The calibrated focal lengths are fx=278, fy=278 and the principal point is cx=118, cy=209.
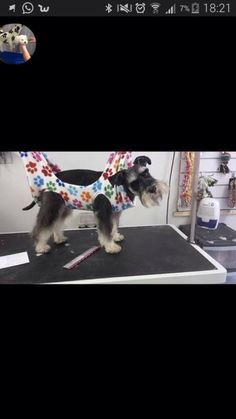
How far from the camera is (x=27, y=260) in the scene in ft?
3.81

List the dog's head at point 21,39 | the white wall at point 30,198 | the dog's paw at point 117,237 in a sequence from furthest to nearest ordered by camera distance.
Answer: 1. the white wall at point 30,198
2. the dog's paw at point 117,237
3. the dog's head at point 21,39

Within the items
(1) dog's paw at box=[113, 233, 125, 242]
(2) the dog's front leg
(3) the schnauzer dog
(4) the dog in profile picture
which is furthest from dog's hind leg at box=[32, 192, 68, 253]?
(4) the dog in profile picture

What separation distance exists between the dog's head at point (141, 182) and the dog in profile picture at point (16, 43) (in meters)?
0.69

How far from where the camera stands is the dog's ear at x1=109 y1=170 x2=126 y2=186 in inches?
41.2

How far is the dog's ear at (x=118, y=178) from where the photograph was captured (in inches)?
41.2

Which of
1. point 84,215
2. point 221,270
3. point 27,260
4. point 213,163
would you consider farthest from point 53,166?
point 213,163

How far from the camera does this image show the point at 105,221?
3.68 feet

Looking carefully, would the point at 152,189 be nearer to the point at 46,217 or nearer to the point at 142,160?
the point at 142,160

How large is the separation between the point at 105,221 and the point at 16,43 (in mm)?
814

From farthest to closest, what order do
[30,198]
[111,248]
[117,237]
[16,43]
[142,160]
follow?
[30,198] < [117,237] < [111,248] < [142,160] < [16,43]

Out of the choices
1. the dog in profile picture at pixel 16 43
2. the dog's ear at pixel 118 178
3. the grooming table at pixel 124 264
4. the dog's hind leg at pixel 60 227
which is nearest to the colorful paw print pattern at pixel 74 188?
the dog's ear at pixel 118 178
